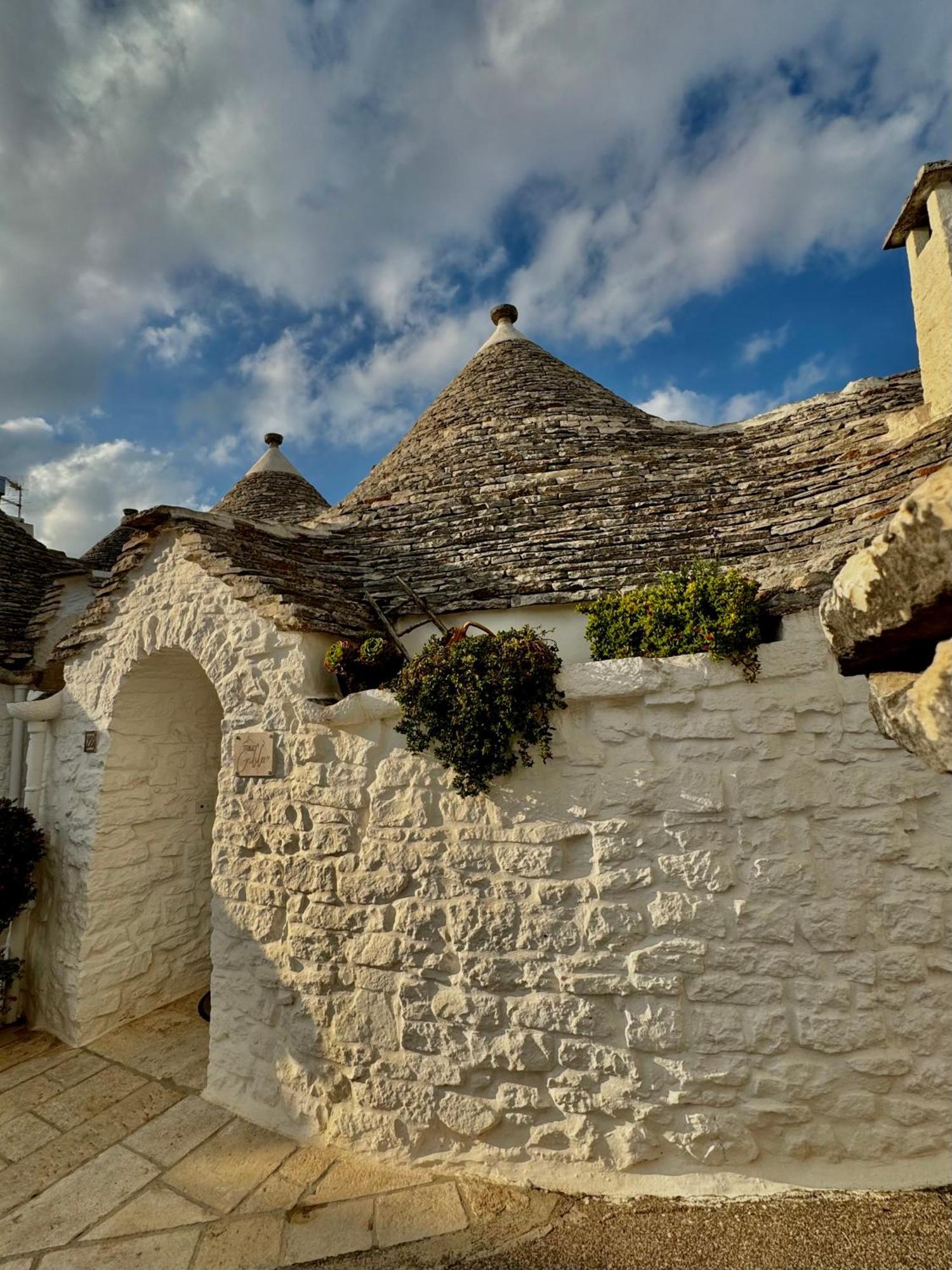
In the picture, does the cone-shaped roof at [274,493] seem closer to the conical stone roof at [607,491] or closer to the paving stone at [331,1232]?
the conical stone roof at [607,491]

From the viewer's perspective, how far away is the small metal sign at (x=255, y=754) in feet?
13.3

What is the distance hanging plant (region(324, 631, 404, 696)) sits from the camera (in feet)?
13.3

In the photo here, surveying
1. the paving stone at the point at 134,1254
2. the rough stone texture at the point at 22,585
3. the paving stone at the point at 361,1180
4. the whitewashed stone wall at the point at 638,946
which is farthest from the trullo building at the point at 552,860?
the rough stone texture at the point at 22,585

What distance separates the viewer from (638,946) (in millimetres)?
3156

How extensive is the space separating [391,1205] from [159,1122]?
73.8 inches

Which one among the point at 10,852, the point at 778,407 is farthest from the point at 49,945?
the point at 778,407

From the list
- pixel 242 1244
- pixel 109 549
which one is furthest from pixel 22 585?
pixel 242 1244

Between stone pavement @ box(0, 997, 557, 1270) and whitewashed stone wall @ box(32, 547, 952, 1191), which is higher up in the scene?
whitewashed stone wall @ box(32, 547, 952, 1191)

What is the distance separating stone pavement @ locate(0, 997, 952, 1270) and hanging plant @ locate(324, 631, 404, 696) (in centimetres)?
291

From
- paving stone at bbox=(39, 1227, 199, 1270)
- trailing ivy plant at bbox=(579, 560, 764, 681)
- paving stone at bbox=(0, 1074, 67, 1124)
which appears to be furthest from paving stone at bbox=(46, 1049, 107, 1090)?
trailing ivy plant at bbox=(579, 560, 764, 681)

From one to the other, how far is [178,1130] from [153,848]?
7.53ft

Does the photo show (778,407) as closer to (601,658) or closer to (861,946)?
(601,658)

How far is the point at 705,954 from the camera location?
10.1 feet

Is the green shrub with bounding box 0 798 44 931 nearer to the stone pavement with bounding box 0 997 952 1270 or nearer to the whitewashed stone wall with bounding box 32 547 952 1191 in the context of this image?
the stone pavement with bounding box 0 997 952 1270
